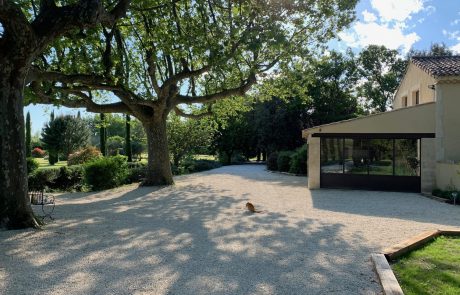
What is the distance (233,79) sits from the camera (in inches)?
719

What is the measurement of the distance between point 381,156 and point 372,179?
3.46 ft

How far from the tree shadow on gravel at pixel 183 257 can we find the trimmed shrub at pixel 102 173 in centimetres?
809

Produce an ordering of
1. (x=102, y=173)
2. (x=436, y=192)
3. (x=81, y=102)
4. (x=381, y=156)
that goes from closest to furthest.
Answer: (x=436, y=192) < (x=81, y=102) < (x=381, y=156) < (x=102, y=173)

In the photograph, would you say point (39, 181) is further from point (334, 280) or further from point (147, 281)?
point (334, 280)

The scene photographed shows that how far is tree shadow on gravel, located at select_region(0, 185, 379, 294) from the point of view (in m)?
4.91

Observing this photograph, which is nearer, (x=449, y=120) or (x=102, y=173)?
(x=449, y=120)

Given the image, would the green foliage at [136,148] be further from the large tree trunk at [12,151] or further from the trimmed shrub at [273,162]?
the large tree trunk at [12,151]

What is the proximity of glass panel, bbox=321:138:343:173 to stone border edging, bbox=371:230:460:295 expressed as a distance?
937 centimetres

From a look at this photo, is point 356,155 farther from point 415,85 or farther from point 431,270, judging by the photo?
point 431,270

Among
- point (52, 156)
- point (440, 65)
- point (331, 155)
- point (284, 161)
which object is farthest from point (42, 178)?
point (52, 156)

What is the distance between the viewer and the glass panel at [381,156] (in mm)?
16609

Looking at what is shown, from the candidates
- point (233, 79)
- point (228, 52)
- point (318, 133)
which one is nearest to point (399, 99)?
point (318, 133)

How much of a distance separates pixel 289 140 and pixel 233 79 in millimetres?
16743

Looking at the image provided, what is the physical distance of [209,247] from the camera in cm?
688
